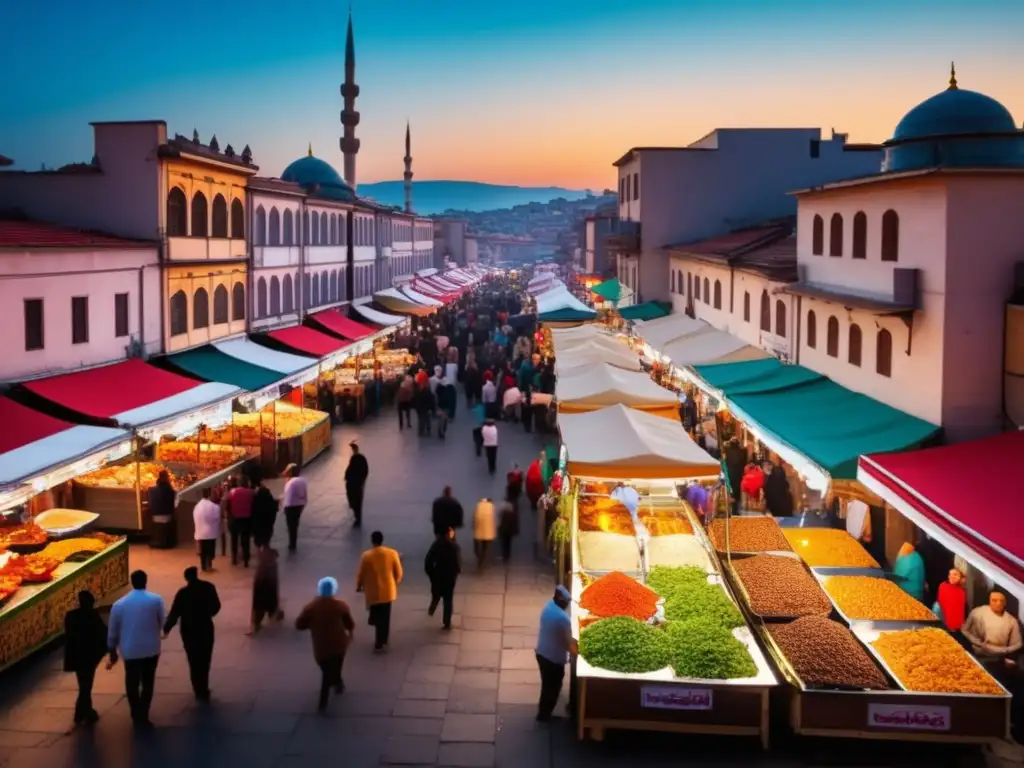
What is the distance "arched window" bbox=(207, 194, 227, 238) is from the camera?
2495cm

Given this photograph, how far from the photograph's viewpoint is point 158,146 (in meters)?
21.3

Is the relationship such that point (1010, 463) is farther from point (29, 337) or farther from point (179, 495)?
point (29, 337)

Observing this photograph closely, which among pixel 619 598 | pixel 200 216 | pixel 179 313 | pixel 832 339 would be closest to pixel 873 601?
pixel 619 598

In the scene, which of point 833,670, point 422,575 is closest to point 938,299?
point 833,670

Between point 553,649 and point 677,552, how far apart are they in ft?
11.4

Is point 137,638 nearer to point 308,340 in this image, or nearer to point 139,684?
point 139,684

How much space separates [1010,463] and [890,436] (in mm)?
2095

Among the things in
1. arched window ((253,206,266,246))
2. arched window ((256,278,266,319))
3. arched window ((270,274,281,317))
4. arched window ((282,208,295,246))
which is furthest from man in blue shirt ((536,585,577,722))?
arched window ((282,208,295,246))

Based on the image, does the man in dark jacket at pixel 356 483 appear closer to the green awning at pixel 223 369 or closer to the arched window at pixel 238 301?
the green awning at pixel 223 369

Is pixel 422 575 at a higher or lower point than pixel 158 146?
lower

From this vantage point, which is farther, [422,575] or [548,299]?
[548,299]

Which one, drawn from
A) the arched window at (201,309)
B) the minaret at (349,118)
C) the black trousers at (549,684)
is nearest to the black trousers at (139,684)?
the black trousers at (549,684)

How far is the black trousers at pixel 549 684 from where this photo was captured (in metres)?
9.70

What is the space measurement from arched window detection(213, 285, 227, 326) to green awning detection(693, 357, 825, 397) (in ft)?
39.9
